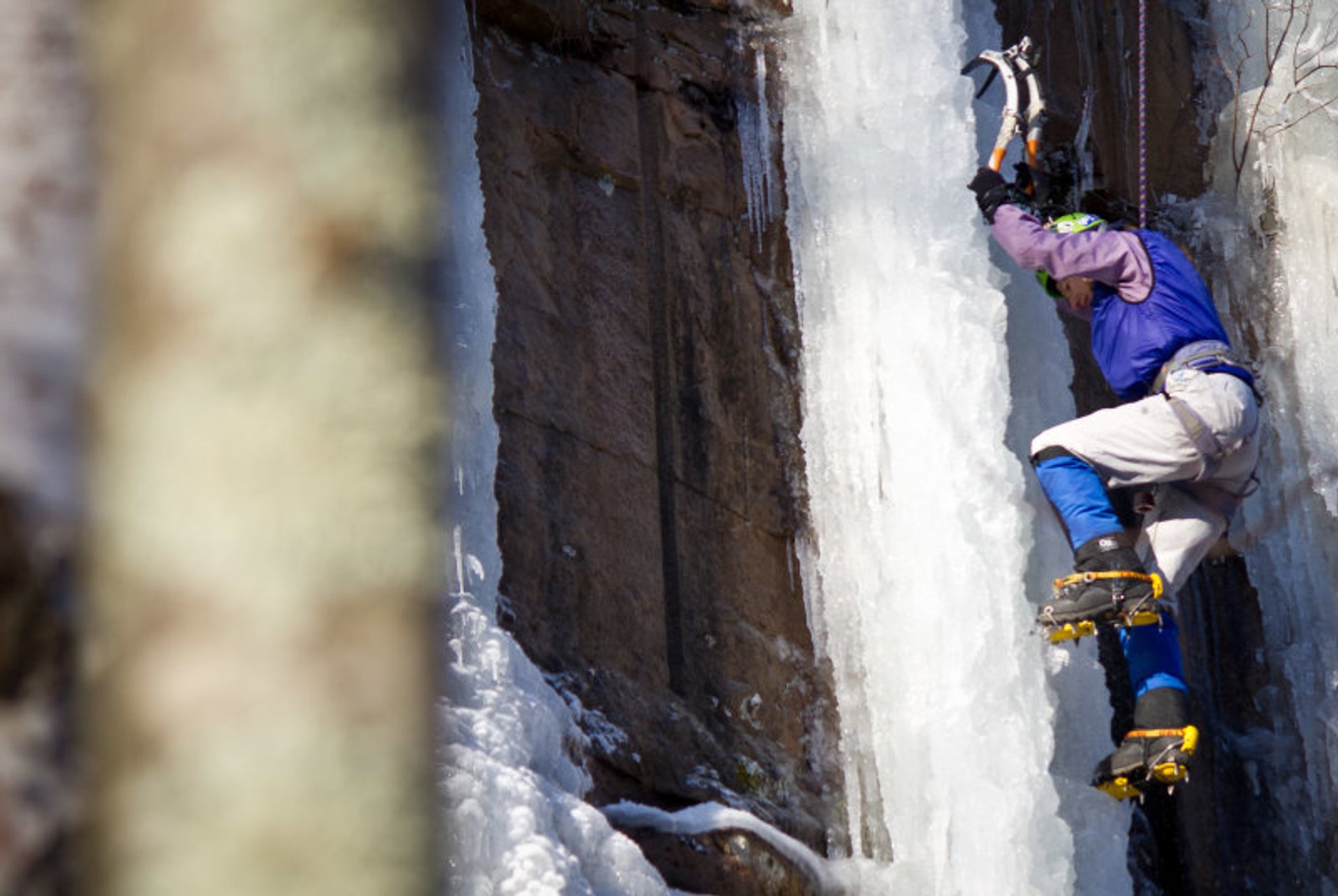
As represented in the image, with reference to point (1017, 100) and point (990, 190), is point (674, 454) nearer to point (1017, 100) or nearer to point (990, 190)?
point (990, 190)

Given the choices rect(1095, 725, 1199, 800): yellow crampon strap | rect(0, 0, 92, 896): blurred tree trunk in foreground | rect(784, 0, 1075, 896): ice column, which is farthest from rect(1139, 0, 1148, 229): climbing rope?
rect(0, 0, 92, 896): blurred tree trunk in foreground

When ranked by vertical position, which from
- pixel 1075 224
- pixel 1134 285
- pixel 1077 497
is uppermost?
pixel 1075 224

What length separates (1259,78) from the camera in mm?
5473

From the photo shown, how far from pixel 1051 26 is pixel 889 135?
1.35 m

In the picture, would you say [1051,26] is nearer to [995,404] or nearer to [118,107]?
[995,404]

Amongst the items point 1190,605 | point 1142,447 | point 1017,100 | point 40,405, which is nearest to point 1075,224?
point 1017,100

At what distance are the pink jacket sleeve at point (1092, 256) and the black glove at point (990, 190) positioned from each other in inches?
2.6

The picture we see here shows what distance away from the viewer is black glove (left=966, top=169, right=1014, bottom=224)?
356cm

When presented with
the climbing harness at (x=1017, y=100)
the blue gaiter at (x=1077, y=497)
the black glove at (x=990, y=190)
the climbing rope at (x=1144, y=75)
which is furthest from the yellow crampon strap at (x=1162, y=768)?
the climbing rope at (x=1144, y=75)

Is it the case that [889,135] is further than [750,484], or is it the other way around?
[889,135]

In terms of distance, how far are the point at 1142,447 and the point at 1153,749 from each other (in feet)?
2.12

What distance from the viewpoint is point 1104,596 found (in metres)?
3.10

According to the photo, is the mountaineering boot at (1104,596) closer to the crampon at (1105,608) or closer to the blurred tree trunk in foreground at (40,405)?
the crampon at (1105,608)

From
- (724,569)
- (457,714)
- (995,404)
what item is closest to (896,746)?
(724,569)
